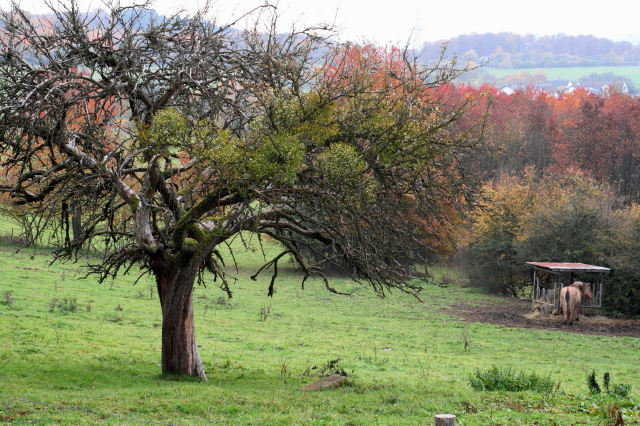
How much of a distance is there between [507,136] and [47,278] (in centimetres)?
5025

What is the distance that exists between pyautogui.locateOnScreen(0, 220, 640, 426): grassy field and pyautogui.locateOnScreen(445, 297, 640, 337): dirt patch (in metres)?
1.56

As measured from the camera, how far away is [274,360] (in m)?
17.4

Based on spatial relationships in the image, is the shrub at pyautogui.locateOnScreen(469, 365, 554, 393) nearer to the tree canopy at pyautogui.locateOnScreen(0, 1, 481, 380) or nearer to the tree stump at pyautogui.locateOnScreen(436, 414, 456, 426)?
the tree canopy at pyautogui.locateOnScreen(0, 1, 481, 380)

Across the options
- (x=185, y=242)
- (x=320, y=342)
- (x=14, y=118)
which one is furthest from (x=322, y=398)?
(x=320, y=342)

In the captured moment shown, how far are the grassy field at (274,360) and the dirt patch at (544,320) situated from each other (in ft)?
5.12

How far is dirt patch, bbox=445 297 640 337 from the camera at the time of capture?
92.4 feet

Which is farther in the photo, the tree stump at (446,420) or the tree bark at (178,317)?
the tree bark at (178,317)

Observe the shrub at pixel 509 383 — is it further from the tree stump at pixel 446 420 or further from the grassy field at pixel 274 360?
the tree stump at pixel 446 420

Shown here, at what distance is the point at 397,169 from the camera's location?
38.0 feet

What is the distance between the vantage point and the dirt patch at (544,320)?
92.4ft

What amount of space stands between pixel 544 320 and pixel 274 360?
18243mm

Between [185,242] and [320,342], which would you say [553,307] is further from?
[185,242]

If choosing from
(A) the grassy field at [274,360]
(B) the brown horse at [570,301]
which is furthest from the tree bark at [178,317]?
(B) the brown horse at [570,301]

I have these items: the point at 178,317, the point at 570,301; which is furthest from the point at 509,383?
the point at 570,301
